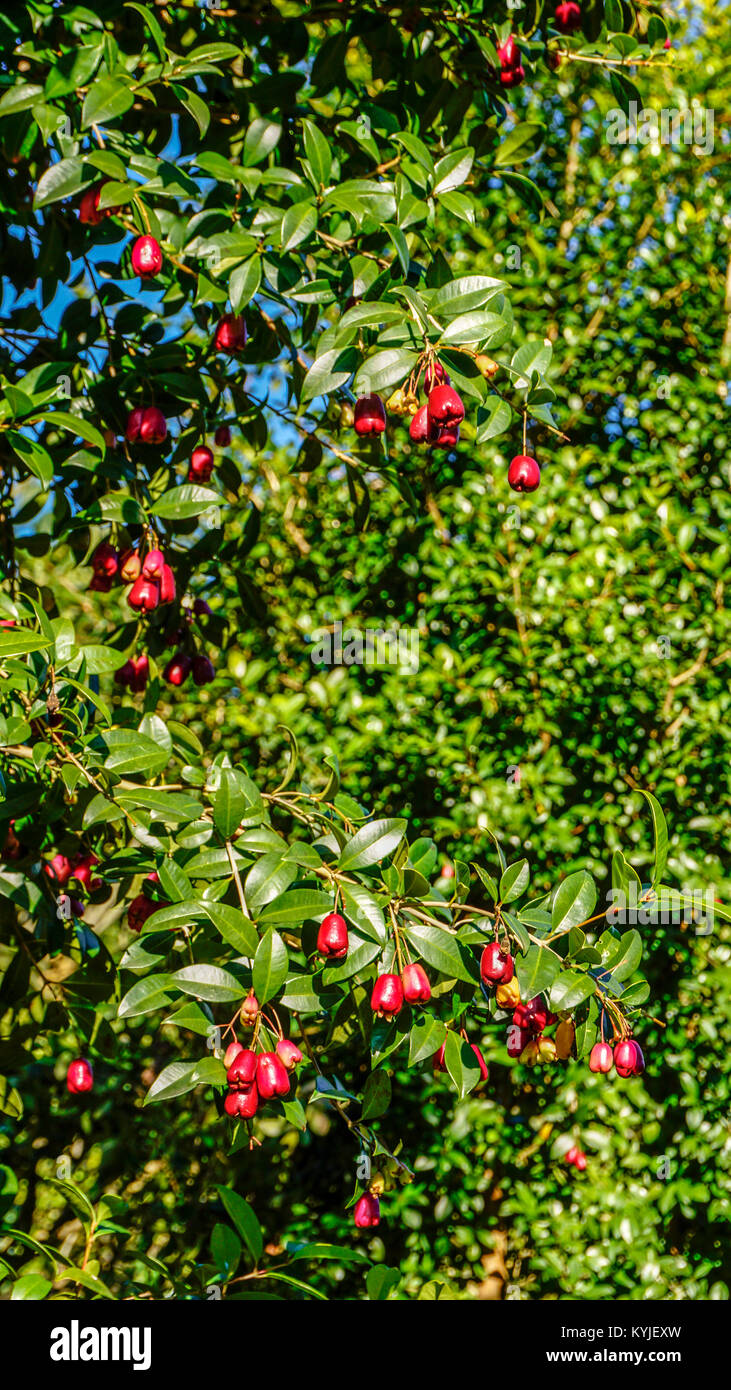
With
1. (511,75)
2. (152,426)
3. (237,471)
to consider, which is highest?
(511,75)

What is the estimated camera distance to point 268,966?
127cm

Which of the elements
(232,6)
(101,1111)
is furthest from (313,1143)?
(232,6)

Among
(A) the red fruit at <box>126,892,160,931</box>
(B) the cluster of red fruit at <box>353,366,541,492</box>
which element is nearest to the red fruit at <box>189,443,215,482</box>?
(B) the cluster of red fruit at <box>353,366,541,492</box>

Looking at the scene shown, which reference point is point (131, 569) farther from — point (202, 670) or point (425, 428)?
point (425, 428)

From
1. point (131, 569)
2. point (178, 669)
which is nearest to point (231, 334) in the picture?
point (131, 569)

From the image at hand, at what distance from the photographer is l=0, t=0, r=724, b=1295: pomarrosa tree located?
1353 mm

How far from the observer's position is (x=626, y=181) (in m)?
3.06

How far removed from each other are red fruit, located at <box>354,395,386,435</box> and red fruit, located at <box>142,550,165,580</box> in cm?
41

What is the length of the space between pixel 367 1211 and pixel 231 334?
55.4 inches

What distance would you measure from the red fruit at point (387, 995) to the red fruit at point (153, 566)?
2.58 feet

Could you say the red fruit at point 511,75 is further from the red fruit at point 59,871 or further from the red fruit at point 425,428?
the red fruit at point 59,871

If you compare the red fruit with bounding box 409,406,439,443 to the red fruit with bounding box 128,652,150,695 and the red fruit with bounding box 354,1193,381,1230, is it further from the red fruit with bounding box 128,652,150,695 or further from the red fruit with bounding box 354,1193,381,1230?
the red fruit with bounding box 354,1193,381,1230

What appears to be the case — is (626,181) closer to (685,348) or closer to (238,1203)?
(685,348)

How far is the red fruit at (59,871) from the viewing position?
1756 mm
